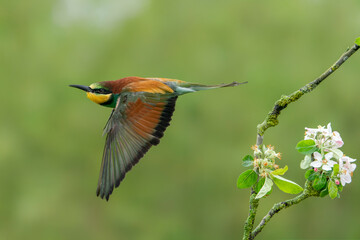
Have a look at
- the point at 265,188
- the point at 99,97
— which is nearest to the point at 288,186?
the point at 265,188

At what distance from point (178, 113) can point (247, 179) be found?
17.1 ft

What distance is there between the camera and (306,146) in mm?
882

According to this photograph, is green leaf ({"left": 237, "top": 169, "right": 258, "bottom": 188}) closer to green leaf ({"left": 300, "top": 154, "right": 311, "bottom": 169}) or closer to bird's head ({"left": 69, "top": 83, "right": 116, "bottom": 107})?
green leaf ({"left": 300, "top": 154, "right": 311, "bottom": 169})

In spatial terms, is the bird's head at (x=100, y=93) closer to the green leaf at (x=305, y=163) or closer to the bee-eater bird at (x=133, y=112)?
the bee-eater bird at (x=133, y=112)

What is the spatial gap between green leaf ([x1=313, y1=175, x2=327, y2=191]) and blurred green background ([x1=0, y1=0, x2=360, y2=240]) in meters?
5.02

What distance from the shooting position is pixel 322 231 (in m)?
6.57

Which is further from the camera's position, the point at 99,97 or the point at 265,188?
the point at 99,97

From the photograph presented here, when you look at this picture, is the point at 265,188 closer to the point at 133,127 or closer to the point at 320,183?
the point at 320,183

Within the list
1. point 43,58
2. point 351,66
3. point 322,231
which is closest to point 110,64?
point 43,58

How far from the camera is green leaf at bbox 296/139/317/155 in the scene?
88cm

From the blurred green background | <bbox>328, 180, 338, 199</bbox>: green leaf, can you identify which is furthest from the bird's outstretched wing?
the blurred green background

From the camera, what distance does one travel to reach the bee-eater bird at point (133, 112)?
4.78 ft

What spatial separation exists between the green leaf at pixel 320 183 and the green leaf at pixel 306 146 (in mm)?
53

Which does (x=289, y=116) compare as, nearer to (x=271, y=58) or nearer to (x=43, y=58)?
(x=271, y=58)
